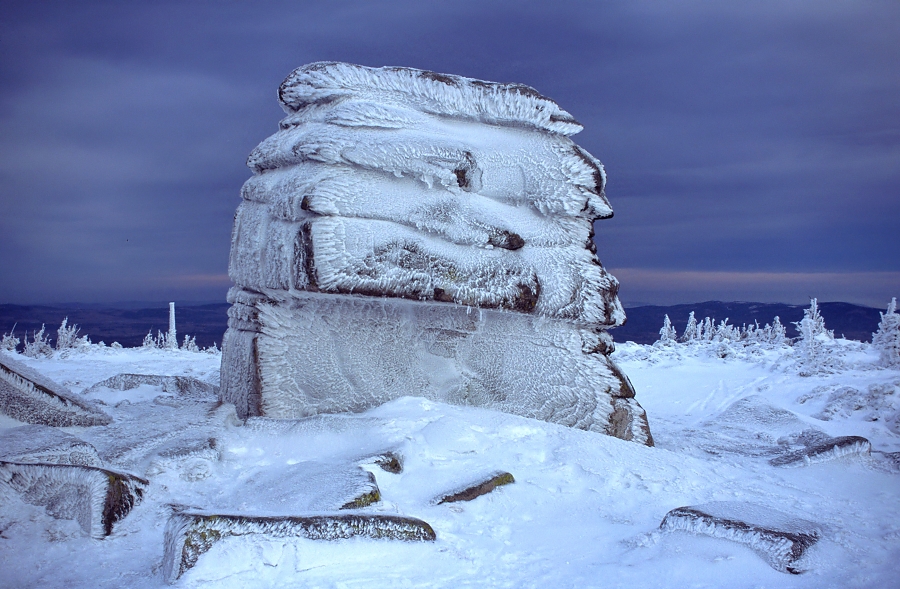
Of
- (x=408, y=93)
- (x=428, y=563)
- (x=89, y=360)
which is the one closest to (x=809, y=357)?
(x=408, y=93)

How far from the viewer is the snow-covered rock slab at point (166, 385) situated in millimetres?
5516

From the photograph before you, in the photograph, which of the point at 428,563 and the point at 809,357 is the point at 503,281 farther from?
the point at 809,357

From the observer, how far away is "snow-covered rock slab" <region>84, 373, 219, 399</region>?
18.1 ft

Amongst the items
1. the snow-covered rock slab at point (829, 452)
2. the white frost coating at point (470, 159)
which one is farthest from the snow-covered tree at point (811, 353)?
the white frost coating at point (470, 159)

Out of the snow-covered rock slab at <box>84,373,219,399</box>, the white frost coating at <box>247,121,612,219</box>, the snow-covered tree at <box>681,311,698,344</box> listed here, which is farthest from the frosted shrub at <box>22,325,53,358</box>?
the snow-covered tree at <box>681,311,698,344</box>

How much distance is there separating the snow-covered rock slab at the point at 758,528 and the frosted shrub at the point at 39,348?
935 cm

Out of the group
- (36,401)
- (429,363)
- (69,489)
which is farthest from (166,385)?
(69,489)

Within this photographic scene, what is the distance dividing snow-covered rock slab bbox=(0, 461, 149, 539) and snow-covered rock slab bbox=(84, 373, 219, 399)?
2806mm

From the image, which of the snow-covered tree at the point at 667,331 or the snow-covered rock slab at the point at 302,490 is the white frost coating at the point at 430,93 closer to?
the snow-covered rock slab at the point at 302,490

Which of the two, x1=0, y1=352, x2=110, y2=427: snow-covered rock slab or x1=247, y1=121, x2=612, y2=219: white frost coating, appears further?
x1=247, y1=121, x2=612, y2=219: white frost coating

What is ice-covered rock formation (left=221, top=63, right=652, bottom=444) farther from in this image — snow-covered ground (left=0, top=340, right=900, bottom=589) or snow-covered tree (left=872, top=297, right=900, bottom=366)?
snow-covered tree (left=872, top=297, right=900, bottom=366)

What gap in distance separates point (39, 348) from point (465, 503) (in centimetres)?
1003

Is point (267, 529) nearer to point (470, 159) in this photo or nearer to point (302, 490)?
point (302, 490)

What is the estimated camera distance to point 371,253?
3961mm
